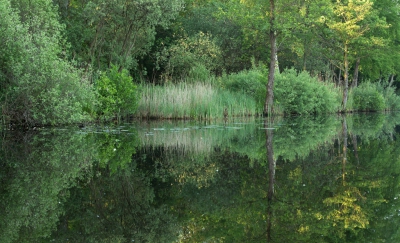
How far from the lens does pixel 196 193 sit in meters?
6.52

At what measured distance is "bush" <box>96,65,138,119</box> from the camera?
1839 cm

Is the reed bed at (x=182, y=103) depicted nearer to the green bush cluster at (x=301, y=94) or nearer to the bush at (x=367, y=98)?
the green bush cluster at (x=301, y=94)

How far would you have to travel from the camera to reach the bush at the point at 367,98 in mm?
34375

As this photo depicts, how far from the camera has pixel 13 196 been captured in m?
5.99

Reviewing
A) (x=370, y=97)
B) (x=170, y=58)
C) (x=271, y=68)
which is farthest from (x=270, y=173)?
(x=370, y=97)

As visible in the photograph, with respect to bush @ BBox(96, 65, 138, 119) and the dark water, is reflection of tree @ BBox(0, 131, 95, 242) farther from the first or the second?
bush @ BBox(96, 65, 138, 119)

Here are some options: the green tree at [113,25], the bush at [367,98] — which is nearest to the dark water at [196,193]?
the green tree at [113,25]

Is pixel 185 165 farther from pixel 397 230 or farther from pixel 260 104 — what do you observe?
pixel 260 104

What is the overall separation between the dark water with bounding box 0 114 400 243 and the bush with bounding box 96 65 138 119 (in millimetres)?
7211

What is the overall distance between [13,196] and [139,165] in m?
2.79

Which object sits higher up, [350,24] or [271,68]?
[350,24]

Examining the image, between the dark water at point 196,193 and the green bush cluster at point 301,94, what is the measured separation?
13.8 meters

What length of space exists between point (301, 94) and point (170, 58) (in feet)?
23.4

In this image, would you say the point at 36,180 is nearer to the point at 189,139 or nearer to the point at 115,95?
the point at 189,139
